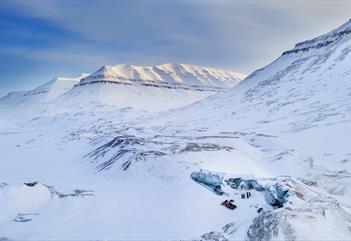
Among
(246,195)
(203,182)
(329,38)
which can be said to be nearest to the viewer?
(246,195)

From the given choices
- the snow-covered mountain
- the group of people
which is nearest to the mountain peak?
the snow-covered mountain

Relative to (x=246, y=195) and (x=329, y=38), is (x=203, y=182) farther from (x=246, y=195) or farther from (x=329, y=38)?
(x=329, y=38)

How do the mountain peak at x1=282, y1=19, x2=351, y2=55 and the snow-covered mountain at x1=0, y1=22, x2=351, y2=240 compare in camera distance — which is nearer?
the snow-covered mountain at x1=0, y1=22, x2=351, y2=240

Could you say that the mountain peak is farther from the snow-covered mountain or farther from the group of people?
the group of people

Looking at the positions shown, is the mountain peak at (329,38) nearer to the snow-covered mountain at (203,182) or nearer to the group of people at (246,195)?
the snow-covered mountain at (203,182)

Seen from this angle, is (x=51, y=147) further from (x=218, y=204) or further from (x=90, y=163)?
(x=218, y=204)

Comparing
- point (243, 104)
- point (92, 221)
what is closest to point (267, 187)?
point (92, 221)

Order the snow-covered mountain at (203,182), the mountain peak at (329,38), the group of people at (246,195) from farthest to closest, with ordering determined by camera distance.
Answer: the mountain peak at (329,38) < the group of people at (246,195) < the snow-covered mountain at (203,182)

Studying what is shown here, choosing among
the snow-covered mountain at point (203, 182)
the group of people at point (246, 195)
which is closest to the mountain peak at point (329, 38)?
the snow-covered mountain at point (203, 182)

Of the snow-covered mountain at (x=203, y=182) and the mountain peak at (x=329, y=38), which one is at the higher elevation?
the mountain peak at (x=329, y=38)

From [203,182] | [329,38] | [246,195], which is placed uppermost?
A: [329,38]

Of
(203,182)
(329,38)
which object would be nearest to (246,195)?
(203,182)

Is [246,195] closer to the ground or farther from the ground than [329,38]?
closer to the ground
